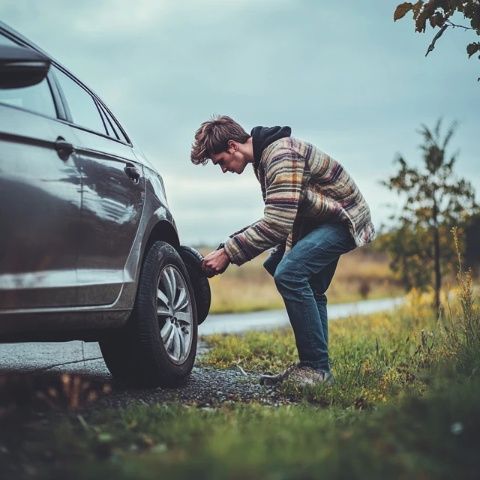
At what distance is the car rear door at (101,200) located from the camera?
4031mm

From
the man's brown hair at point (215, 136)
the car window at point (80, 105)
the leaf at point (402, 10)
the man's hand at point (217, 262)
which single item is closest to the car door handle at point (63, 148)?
the car window at point (80, 105)

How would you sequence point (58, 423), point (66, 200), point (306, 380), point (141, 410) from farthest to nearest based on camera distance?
point (306, 380)
point (66, 200)
point (141, 410)
point (58, 423)

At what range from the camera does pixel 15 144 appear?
3.51 metres

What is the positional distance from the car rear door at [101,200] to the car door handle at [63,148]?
112mm

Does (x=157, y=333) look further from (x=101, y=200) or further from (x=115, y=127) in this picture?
(x=115, y=127)

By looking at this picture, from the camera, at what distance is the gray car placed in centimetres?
348

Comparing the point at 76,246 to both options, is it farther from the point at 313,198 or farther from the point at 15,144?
the point at 313,198

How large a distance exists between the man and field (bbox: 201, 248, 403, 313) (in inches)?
288

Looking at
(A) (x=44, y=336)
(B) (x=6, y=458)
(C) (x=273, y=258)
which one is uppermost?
(C) (x=273, y=258)

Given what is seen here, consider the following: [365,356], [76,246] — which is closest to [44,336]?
[76,246]

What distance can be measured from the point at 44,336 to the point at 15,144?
956 mm

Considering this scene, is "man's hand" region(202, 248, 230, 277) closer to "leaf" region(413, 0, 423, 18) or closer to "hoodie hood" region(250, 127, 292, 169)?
"hoodie hood" region(250, 127, 292, 169)

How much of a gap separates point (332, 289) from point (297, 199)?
859 inches

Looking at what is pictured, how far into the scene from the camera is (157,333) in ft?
15.0
